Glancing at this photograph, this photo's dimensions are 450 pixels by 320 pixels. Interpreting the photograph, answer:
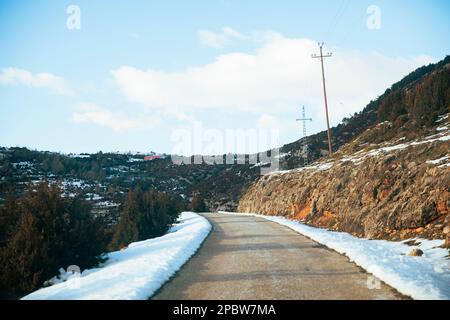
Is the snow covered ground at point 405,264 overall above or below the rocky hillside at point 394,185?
below

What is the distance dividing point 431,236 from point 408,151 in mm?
6910

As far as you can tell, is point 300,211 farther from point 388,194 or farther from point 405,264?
point 405,264

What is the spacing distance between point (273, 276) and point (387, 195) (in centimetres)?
947

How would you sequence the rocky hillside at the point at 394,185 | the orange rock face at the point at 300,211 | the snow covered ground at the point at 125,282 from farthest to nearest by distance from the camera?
the orange rock face at the point at 300,211
the rocky hillside at the point at 394,185
the snow covered ground at the point at 125,282

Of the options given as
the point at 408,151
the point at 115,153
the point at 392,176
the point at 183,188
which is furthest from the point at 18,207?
the point at 115,153

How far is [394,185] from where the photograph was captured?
15.7 metres

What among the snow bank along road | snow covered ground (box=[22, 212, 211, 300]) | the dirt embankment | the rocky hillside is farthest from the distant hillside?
the snow bank along road

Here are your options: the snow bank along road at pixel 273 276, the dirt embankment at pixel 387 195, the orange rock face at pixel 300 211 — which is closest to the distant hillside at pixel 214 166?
the dirt embankment at pixel 387 195

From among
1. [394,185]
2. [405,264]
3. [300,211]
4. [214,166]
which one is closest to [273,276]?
[405,264]

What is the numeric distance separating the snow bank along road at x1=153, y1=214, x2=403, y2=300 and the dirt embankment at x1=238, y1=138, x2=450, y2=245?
343 cm

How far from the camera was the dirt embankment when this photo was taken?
41.0 ft

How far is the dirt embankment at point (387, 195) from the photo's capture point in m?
12.5

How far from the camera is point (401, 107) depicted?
33438 mm

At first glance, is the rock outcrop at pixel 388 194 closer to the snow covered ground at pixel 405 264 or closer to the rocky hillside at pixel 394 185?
the rocky hillside at pixel 394 185
